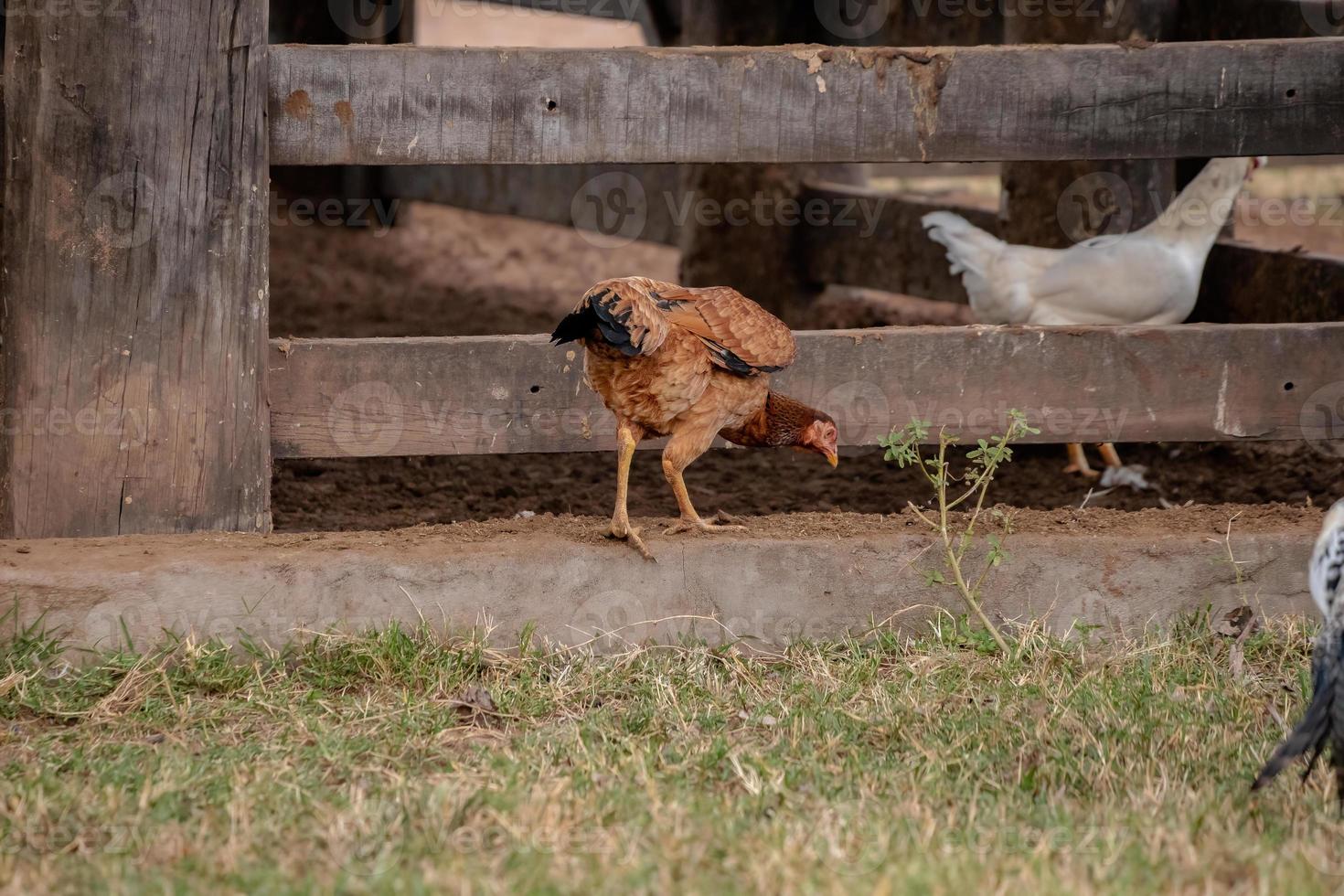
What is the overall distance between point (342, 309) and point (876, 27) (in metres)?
3.43

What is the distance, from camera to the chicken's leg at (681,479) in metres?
3.90

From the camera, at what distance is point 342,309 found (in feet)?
26.7

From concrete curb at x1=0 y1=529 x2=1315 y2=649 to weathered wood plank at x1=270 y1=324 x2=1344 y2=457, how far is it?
0.34 m

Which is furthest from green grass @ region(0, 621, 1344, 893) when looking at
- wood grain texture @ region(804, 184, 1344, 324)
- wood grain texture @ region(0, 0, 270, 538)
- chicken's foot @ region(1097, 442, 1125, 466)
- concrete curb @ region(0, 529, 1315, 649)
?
wood grain texture @ region(804, 184, 1344, 324)

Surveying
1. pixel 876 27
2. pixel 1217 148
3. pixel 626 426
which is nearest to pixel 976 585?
pixel 626 426

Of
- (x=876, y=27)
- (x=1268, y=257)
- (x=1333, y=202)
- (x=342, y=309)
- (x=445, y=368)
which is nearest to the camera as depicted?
(x=445, y=368)

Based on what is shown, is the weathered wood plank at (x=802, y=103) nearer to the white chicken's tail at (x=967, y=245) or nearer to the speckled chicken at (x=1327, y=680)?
the speckled chicken at (x=1327, y=680)

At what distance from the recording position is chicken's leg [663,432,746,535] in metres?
3.90

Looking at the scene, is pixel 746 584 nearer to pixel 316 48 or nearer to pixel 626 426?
pixel 626 426

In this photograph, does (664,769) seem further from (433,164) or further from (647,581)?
(433,164)

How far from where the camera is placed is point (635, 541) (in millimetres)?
3781

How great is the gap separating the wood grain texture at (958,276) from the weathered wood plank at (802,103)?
57.4 inches

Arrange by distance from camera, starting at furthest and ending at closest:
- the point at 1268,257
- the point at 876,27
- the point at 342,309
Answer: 1. the point at 342,309
2. the point at 876,27
3. the point at 1268,257

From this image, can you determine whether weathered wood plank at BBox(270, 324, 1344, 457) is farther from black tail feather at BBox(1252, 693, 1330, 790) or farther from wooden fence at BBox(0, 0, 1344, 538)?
black tail feather at BBox(1252, 693, 1330, 790)
